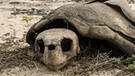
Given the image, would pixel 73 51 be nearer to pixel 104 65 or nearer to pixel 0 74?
pixel 104 65

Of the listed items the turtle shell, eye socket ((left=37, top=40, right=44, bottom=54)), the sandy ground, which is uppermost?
the turtle shell

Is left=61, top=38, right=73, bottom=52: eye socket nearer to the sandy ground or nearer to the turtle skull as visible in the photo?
the turtle skull

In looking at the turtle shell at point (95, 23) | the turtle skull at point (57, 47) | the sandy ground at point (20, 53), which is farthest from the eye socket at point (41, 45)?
the turtle shell at point (95, 23)

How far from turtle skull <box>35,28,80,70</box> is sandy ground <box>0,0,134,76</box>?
0.60 feet

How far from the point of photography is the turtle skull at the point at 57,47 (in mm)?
3615

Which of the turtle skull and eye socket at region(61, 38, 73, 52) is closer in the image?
the turtle skull

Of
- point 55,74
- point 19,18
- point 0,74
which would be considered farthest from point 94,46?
point 19,18

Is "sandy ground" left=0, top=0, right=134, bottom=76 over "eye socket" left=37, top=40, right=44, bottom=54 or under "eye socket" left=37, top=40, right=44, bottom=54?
under

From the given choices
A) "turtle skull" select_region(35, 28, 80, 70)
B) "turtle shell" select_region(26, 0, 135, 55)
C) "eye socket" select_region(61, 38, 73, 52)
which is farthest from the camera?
"turtle shell" select_region(26, 0, 135, 55)

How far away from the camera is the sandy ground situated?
391 centimetres

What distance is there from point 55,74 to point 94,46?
2.73 ft

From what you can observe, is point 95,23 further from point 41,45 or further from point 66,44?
point 41,45

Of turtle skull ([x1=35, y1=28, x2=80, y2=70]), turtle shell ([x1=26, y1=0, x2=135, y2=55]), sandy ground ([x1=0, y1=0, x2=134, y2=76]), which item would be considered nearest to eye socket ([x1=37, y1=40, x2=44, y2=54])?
turtle skull ([x1=35, y1=28, x2=80, y2=70])

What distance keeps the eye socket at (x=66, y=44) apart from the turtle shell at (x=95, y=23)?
7.0 inches
